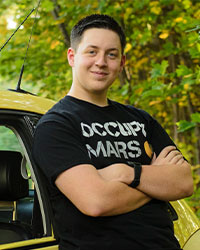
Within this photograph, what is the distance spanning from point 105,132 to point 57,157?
29 cm

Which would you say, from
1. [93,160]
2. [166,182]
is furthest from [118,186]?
[166,182]

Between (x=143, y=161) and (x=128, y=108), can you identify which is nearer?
(x=143, y=161)

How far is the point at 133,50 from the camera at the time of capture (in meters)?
7.86

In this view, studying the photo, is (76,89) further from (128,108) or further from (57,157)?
(57,157)

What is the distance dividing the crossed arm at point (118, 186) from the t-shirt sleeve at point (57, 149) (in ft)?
0.10

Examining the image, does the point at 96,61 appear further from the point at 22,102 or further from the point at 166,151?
the point at 166,151

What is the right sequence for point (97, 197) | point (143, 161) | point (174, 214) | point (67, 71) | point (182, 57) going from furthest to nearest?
point (67, 71) → point (182, 57) → point (174, 214) → point (143, 161) → point (97, 197)

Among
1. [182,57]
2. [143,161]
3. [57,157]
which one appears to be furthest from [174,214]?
[182,57]

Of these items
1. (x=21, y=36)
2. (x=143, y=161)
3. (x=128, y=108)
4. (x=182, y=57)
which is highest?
(x=21, y=36)

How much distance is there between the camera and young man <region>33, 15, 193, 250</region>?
1.95 metres

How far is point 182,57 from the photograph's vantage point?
7.21 meters

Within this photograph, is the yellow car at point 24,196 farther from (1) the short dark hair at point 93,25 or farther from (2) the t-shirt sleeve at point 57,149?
(1) the short dark hair at point 93,25

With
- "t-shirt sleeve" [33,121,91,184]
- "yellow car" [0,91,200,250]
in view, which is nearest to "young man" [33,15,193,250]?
"t-shirt sleeve" [33,121,91,184]

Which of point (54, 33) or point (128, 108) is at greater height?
point (54, 33)
